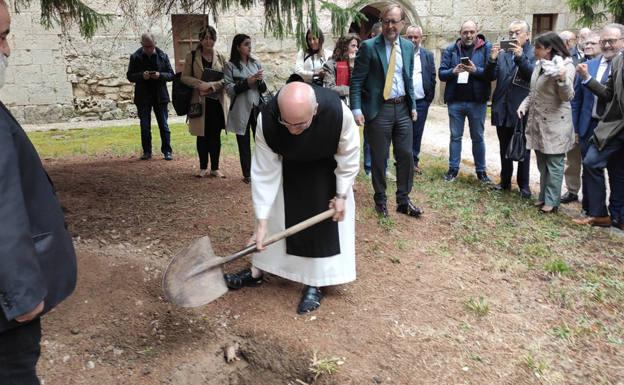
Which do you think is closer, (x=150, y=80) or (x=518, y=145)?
(x=518, y=145)

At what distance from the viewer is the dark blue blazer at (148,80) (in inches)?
278

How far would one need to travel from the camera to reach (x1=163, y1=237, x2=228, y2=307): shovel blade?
3.09m

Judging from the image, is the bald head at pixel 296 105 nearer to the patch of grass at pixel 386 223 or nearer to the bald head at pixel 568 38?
the patch of grass at pixel 386 223

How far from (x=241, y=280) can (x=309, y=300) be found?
0.56m

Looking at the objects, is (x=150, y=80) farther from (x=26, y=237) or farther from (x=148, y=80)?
(x=26, y=237)

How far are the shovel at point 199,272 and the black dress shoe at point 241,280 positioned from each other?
41cm

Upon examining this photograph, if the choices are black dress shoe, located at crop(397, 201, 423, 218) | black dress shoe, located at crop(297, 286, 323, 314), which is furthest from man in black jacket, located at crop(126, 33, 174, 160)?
black dress shoe, located at crop(297, 286, 323, 314)

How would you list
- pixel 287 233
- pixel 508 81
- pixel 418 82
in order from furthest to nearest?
pixel 418 82 → pixel 508 81 → pixel 287 233

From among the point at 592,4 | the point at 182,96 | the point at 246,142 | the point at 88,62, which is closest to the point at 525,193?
the point at 246,142

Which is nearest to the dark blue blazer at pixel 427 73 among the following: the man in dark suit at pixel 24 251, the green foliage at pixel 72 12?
the green foliage at pixel 72 12

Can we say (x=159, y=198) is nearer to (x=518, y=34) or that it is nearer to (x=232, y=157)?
(x=232, y=157)

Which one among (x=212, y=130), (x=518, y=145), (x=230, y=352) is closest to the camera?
(x=230, y=352)

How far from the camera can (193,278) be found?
10.5 feet

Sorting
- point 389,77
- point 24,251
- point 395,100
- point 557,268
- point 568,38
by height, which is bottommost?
point 557,268
